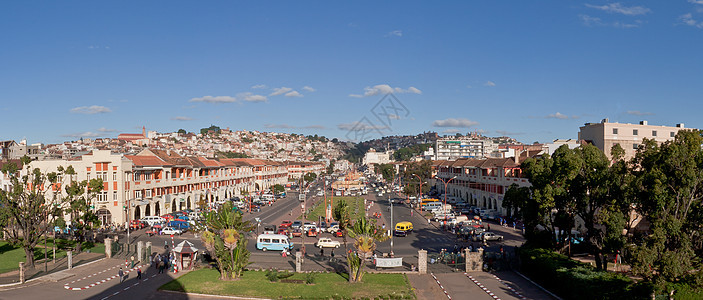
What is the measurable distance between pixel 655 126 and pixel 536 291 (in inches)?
1523

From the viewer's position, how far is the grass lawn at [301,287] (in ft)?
84.6

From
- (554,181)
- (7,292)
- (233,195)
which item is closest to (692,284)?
(554,181)

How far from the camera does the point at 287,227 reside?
175 ft

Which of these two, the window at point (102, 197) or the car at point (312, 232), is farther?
the window at point (102, 197)

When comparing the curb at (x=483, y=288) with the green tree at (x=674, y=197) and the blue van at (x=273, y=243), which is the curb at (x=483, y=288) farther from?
the blue van at (x=273, y=243)

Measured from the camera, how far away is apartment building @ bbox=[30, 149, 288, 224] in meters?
54.7

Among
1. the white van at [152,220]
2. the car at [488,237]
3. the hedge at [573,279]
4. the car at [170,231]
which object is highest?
the hedge at [573,279]

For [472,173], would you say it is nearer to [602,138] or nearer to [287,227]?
[602,138]

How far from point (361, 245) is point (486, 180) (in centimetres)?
4767

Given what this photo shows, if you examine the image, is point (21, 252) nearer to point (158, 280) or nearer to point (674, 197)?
point (158, 280)

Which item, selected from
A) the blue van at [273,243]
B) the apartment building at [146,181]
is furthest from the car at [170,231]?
the blue van at [273,243]

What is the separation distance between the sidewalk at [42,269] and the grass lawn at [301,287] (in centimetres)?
854

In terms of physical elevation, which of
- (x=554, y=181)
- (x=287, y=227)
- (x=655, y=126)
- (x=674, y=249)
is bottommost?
(x=287, y=227)

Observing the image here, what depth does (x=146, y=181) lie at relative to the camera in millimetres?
61625
